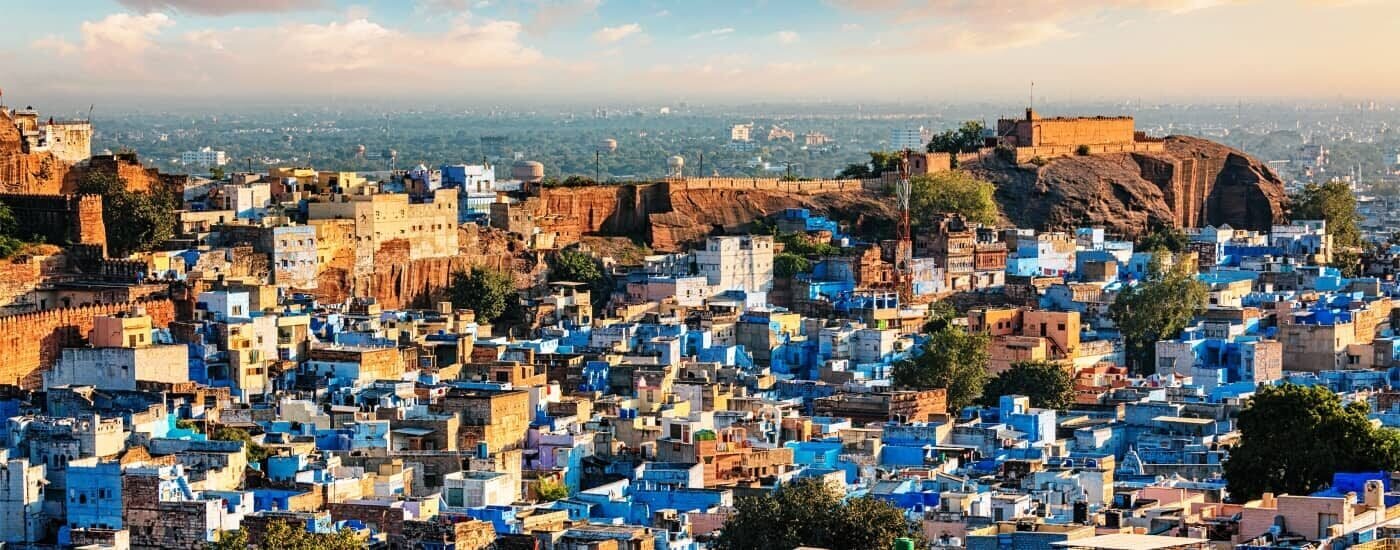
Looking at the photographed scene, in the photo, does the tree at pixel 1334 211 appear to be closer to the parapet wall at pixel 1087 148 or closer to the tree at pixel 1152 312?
the parapet wall at pixel 1087 148

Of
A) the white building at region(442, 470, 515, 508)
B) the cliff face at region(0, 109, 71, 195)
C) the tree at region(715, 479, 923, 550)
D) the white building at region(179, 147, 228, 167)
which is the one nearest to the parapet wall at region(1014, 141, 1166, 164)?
the cliff face at region(0, 109, 71, 195)

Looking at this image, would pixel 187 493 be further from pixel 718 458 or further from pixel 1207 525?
pixel 1207 525

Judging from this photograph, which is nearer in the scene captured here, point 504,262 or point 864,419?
point 864,419

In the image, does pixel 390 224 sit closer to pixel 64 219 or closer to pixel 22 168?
pixel 22 168

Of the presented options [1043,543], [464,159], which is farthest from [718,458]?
[464,159]

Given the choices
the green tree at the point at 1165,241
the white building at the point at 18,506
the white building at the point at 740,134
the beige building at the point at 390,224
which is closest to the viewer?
the white building at the point at 18,506

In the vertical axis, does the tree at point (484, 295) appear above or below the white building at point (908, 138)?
above

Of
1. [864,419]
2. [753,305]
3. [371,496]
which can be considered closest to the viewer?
[371,496]

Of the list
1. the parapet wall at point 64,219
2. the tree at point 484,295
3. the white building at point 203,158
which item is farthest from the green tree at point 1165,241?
the white building at point 203,158
